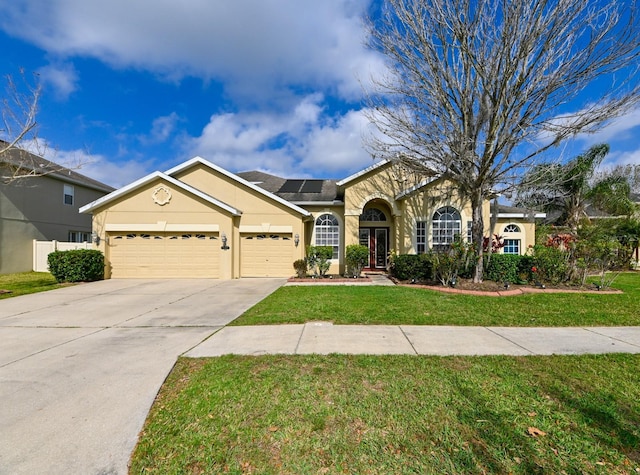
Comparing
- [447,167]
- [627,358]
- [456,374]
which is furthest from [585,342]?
[447,167]

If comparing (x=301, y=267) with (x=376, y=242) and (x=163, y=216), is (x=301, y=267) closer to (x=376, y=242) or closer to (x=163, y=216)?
(x=376, y=242)

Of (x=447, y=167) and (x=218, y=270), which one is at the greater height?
(x=447, y=167)

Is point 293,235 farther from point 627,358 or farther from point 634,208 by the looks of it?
point 634,208

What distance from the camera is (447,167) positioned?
11391 mm

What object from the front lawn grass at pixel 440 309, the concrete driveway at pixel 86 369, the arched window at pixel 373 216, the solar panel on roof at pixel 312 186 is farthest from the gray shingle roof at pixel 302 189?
the concrete driveway at pixel 86 369

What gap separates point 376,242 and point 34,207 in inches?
755

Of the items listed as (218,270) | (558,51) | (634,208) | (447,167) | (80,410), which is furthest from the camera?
(634,208)

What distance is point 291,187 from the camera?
19.3m

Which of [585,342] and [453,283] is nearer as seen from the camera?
[585,342]

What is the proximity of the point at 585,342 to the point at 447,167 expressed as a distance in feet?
24.4

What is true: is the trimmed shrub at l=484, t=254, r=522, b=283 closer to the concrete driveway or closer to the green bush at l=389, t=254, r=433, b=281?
the green bush at l=389, t=254, r=433, b=281

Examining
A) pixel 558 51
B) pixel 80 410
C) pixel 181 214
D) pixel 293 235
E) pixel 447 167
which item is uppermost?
pixel 558 51

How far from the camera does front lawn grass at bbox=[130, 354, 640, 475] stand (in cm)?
249

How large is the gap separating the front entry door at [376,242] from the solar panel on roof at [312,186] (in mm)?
3810
